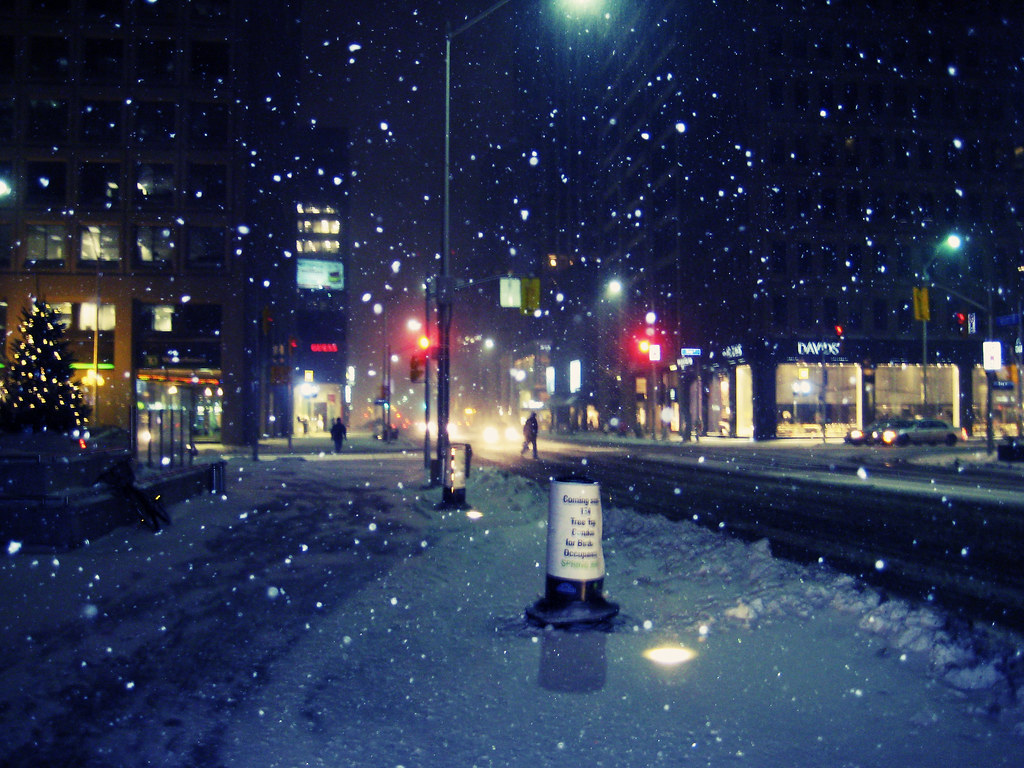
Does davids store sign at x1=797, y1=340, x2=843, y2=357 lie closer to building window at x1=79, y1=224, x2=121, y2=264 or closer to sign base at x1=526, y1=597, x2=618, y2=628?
building window at x1=79, y1=224, x2=121, y2=264

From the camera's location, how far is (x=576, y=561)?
707 centimetres

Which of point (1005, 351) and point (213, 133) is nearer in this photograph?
point (213, 133)

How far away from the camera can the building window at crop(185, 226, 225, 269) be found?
154 ft

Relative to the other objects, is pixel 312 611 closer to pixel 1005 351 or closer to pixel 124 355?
pixel 124 355

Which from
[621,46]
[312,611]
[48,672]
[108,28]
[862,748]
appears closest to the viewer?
[862,748]

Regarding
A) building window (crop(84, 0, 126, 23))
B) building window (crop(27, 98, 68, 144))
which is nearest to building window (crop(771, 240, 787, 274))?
building window (crop(84, 0, 126, 23))

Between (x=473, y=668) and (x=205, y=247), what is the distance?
4564 centimetres

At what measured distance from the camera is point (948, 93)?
56.6 m

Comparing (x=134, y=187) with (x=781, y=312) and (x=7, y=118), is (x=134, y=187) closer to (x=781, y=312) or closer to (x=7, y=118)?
(x=7, y=118)

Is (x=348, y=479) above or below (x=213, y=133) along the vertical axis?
below

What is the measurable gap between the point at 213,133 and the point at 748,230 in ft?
112

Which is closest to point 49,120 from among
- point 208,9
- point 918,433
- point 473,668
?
point 208,9

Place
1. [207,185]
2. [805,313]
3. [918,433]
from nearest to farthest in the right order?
1. [918,433]
2. [207,185]
3. [805,313]

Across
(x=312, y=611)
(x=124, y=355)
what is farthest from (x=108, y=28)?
(x=312, y=611)
